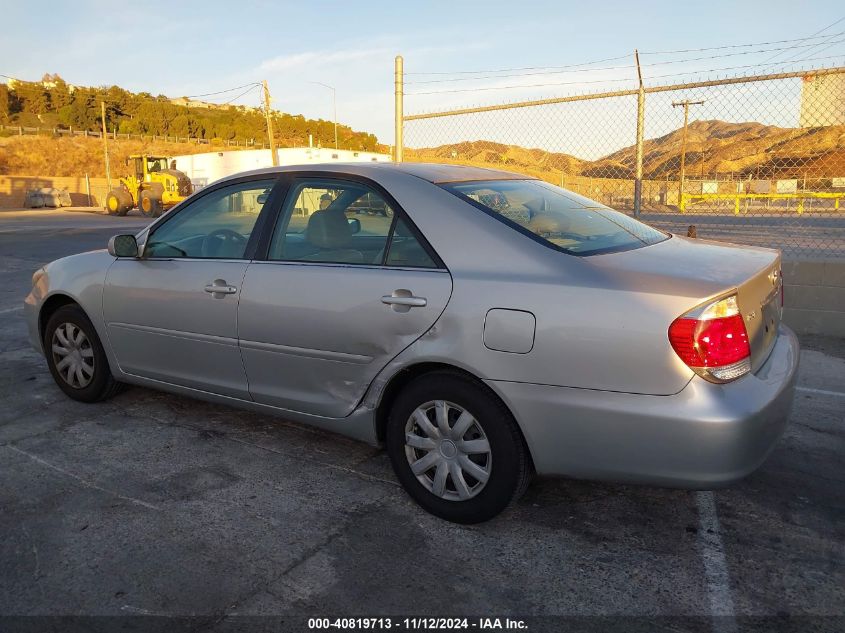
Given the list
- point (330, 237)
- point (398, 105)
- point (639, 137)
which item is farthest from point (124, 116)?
point (330, 237)

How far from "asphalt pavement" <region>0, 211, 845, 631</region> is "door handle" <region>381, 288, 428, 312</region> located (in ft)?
3.06

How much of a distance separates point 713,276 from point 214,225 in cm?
271

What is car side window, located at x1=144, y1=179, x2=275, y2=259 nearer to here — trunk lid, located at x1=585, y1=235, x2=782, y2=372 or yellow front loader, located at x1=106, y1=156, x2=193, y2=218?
trunk lid, located at x1=585, y1=235, x2=782, y2=372

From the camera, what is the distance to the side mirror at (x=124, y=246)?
13.1 ft

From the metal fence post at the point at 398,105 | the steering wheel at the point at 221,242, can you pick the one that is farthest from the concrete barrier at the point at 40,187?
the steering wheel at the point at 221,242

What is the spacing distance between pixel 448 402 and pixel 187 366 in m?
1.72

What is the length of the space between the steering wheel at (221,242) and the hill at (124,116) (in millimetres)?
79569

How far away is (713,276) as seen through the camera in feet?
8.68

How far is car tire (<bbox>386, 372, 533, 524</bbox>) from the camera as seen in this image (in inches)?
109

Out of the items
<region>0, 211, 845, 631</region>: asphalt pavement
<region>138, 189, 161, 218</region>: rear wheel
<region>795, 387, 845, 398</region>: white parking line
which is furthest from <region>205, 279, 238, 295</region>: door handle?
<region>138, 189, 161, 218</region>: rear wheel

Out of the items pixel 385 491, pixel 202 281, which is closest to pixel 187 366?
pixel 202 281

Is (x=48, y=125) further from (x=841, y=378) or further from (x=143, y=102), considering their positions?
(x=841, y=378)

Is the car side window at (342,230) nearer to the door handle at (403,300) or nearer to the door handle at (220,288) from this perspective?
the door handle at (403,300)

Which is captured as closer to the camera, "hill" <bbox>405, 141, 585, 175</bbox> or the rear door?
the rear door
